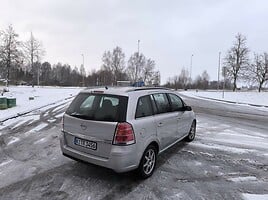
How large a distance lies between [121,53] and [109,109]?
76289mm

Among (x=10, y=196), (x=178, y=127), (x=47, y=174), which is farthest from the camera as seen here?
(x=178, y=127)

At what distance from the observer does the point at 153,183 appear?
433 centimetres

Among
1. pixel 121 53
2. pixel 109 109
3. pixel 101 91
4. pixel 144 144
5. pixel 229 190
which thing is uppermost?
pixel 121 53

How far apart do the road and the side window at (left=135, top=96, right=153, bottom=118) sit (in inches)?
46.7

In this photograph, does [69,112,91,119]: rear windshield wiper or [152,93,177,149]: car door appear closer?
[69,112,91,119]: rear windshield wiper

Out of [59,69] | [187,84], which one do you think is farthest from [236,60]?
[59,69]

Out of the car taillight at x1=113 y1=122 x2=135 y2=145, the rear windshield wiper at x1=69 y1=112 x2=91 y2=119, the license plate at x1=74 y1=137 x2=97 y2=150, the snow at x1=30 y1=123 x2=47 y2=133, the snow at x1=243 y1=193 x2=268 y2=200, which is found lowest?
the snow at x1=243 y1=193 x2=268 y2=200

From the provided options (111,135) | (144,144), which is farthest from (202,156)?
(111,135)

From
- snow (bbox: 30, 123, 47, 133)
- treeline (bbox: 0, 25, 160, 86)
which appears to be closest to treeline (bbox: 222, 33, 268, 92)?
treeline (bbox: 0, 25, 160, 86)

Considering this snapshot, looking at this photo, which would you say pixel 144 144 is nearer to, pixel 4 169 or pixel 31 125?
pixel 4 169

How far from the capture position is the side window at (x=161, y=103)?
16.6 ft

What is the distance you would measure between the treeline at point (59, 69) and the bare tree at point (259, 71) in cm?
2665

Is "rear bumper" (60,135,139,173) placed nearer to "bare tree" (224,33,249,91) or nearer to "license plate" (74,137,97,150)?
"license plate" (74,137,97,150)

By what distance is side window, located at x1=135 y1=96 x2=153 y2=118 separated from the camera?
438 cm
